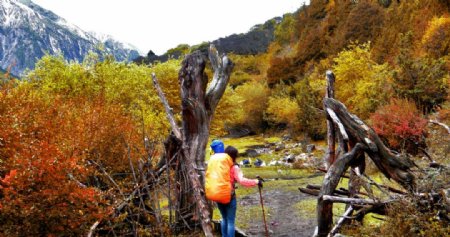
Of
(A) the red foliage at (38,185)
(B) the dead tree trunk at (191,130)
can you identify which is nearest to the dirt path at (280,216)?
(B) the dead tree trunk at (191,130)

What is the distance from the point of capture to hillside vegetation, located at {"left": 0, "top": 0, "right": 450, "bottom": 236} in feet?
28.1

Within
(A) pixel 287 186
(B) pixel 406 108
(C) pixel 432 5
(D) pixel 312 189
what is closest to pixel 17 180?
(D) pixel 312 189

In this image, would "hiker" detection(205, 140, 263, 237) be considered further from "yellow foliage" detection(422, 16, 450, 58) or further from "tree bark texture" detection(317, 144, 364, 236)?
"yellow foliage" detection(422, 16, 450, 58)

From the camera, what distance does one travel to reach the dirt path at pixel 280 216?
1326 cm

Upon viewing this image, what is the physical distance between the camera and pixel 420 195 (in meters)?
7.02

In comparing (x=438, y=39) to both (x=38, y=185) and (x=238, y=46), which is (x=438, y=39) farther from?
(x=238, y=46)

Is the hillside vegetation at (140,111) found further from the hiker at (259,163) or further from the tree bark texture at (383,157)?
the hiker at (259,163)

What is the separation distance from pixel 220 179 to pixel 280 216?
955 cm

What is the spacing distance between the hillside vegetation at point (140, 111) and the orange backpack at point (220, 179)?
5.36 ft

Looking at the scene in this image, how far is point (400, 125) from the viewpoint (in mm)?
23609

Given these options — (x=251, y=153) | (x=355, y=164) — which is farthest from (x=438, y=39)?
(x=355, y=164)

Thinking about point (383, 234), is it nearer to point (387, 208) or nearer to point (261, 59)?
point (387, 208)

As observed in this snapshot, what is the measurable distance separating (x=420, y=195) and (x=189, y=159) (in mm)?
5101

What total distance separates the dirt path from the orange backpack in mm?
3948
